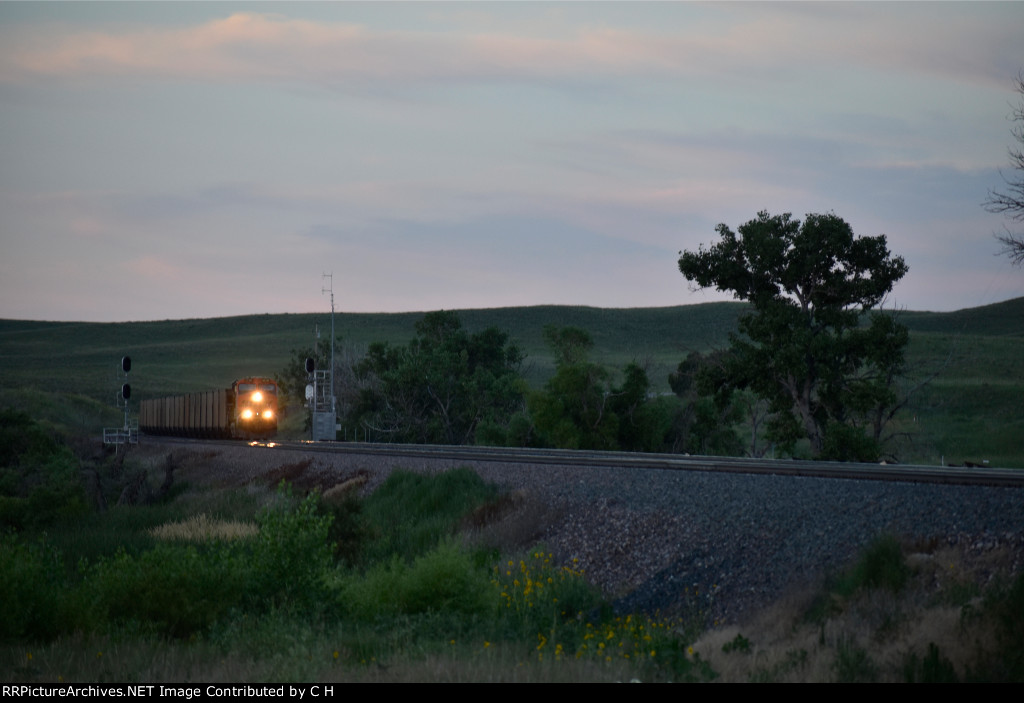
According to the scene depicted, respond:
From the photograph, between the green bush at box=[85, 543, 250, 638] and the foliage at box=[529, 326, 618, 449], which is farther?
the foliage at box=[529, 326, 618, 449]

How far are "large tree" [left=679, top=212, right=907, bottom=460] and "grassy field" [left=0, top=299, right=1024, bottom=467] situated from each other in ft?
99.5

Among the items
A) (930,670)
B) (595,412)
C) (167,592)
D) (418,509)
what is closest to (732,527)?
(930,670)

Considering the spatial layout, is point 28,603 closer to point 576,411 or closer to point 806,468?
point 806,468

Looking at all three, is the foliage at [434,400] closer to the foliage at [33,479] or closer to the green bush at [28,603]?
the foliage at [33,479]

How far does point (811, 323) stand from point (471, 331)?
396 feet

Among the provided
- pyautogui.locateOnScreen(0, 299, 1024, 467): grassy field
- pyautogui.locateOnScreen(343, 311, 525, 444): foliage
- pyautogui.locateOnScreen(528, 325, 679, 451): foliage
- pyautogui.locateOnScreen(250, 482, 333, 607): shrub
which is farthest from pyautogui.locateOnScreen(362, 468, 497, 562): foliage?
pyautogui.locateOnScreen(0, 299, 1024, 467): grassy field

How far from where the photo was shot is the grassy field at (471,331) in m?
83.5

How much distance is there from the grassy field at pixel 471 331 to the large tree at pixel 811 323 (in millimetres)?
30334

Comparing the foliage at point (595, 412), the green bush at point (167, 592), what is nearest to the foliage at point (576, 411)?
the foliage at point (595, 412)

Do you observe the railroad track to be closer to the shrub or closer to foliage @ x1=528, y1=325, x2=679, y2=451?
the shrub

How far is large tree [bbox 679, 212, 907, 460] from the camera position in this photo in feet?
116

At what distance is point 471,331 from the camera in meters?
158

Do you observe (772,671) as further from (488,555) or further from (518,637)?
(488,555)
